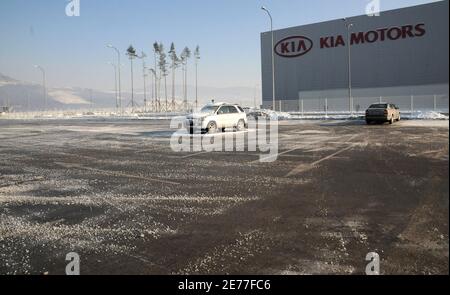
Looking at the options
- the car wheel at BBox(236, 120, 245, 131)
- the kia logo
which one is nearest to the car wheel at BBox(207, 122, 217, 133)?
the car wheel at BBox(236, 120, 245, 131)

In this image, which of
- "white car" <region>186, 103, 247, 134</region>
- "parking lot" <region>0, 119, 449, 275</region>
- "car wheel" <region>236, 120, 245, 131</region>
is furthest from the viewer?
"car wheel" <region>236, 120, 245, 131</region>

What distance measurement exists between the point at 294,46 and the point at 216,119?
46.7 metres

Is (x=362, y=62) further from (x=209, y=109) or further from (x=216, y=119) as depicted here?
(x=216, y=119)

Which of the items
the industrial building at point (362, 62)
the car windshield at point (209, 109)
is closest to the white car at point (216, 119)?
the car windshield at point (209, 109)

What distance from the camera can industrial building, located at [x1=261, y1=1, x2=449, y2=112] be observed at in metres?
54.1

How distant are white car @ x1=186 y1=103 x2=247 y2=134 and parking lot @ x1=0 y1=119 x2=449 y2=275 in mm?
9755

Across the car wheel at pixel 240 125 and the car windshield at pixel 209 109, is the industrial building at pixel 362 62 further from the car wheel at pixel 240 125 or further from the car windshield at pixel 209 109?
the car windshield at pixel 209 109

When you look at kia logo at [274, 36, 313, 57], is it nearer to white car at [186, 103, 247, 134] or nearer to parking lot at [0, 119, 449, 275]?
white car at [186, 103, 247, 134]

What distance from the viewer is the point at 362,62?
59.3 m

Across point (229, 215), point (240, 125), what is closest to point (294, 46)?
point (240, 125)

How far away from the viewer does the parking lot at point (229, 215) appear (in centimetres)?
488
